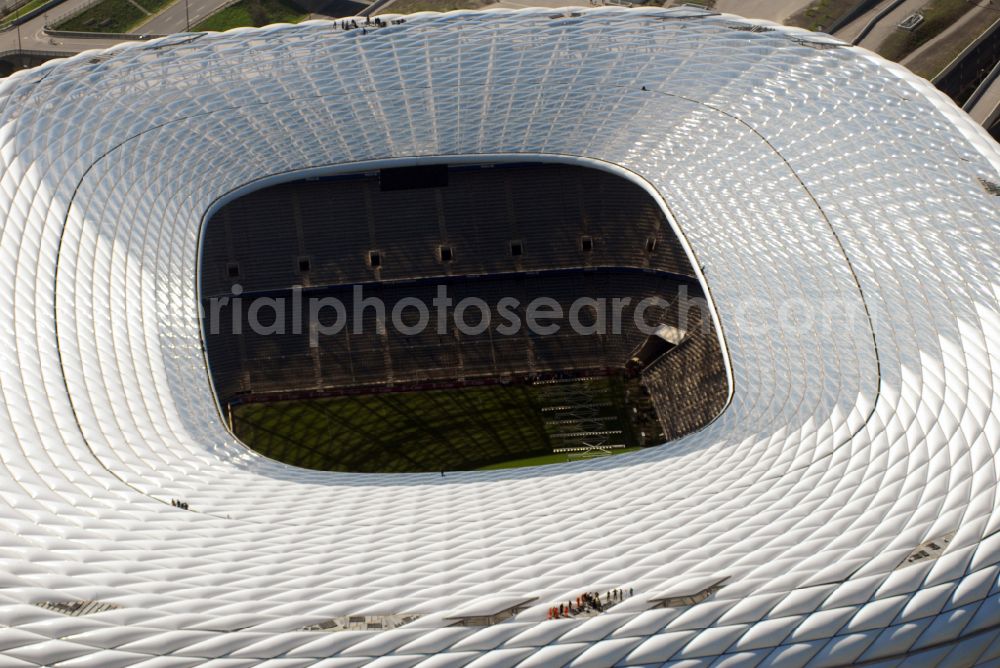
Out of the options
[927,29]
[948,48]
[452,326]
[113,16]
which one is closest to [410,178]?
[452,326]

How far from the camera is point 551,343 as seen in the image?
65688 millimetres

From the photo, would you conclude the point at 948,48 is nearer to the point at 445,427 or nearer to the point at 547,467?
the point at 445,427

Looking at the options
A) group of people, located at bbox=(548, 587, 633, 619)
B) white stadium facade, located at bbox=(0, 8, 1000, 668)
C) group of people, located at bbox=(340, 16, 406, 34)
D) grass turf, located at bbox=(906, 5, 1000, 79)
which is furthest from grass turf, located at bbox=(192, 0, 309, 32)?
group of people, located at bbox=(548, 587, 633, 619)

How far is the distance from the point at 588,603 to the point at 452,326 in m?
40.4

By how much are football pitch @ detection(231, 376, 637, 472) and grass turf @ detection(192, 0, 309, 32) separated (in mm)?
52315

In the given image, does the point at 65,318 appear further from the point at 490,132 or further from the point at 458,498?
the point at 490,132

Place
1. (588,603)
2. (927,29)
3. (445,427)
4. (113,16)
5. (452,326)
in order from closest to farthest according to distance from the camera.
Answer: (588,603) < (445,427) < (452,326) < (927,29) < (113,16)

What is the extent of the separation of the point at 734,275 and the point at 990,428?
20174mm

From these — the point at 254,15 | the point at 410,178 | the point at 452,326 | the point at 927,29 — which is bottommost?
the point at 452,326

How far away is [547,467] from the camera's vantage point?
144ft

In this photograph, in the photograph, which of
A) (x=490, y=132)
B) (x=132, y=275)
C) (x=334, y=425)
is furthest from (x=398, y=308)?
(x=132, y=275)

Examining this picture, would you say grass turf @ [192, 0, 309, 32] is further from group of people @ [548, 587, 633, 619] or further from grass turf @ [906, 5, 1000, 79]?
group of people @ [548, 587, 633, 619]

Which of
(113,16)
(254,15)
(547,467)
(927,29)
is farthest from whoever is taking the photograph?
(254,15)

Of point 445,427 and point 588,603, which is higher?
point 445,427
